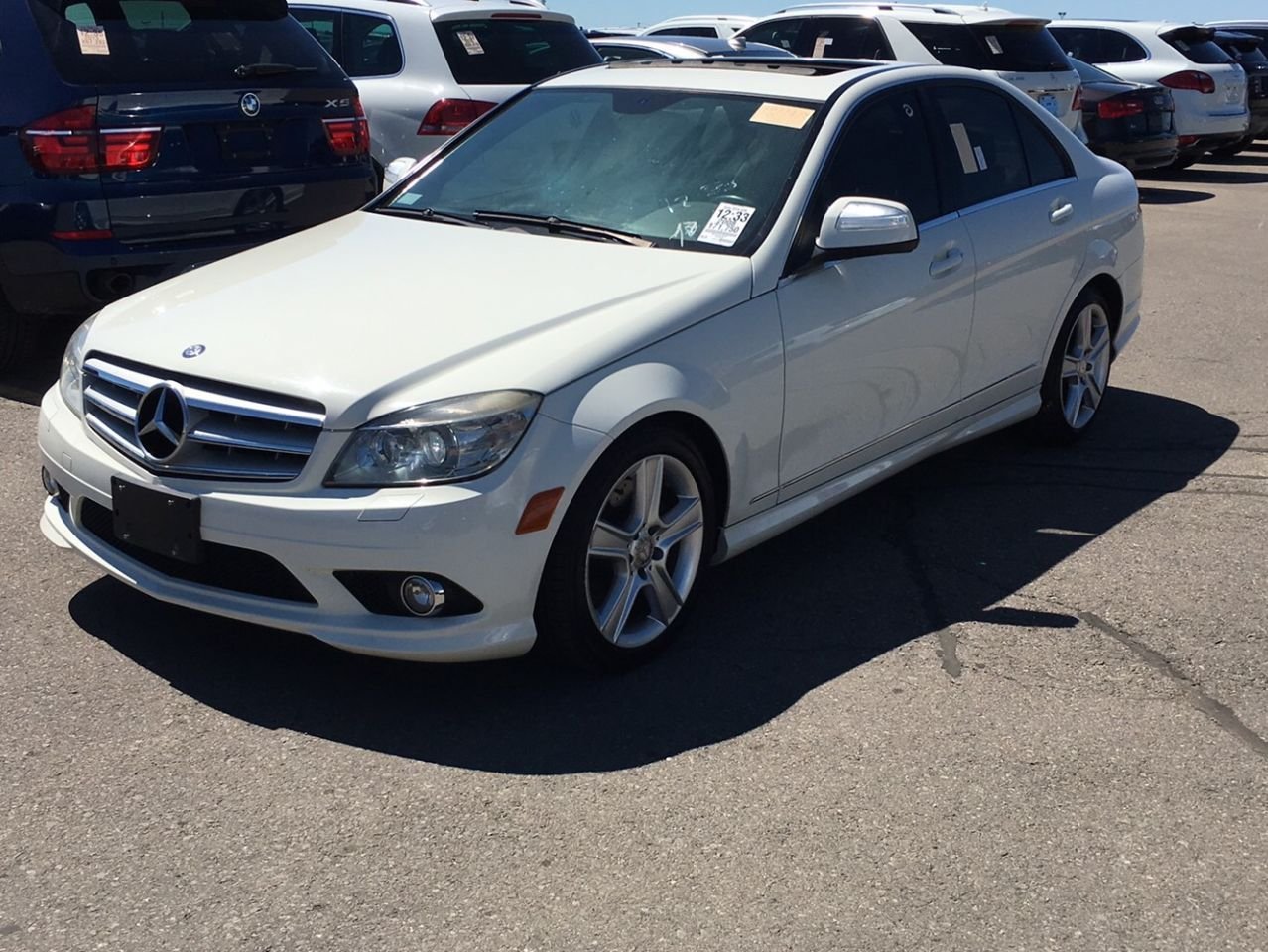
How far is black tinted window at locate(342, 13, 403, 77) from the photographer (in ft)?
31.6

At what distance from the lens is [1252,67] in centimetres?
2033

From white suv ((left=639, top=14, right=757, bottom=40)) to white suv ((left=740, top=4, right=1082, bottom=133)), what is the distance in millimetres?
Answer: 4984

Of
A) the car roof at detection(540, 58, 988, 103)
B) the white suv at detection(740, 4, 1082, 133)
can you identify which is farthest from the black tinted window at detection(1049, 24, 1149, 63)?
the car roof at detection(540, 58, 988, 103)

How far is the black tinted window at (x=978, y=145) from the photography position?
563 centimetres

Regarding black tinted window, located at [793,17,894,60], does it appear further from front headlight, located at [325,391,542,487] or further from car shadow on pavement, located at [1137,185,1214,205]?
front headlight, located at [325,391,542,487]

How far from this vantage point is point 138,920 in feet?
10.3

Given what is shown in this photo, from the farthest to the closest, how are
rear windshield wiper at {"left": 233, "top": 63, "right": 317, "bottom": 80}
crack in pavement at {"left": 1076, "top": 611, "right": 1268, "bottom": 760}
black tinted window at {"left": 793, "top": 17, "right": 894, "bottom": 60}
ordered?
black tinted window at {"left": 793, "top": 17, "right": 894, "bottom": 60} < rear windshield wiper at {"left": 233, "top": 63, "right": 317, "bottom": 80} < crack in pavement at {"left": 1076, "top": 611, "right": 1268, "bottom": 760}

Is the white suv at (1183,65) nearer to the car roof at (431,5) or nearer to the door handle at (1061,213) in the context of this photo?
the car roof at (431,5)

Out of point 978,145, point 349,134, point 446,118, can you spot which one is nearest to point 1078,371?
point 978,145

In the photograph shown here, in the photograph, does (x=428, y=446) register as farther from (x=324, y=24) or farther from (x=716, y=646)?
(x=324, y=24)

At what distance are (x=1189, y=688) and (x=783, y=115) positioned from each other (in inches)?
86.0

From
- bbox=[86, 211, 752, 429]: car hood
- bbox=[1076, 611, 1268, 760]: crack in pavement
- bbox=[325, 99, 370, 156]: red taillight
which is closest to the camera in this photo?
bbox=[86, 211, 752, 429]: car hood

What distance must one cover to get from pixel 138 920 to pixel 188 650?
4.29 ft

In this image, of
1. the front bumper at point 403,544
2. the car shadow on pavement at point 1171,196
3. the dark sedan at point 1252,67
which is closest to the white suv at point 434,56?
the front bumper at point 403,544
